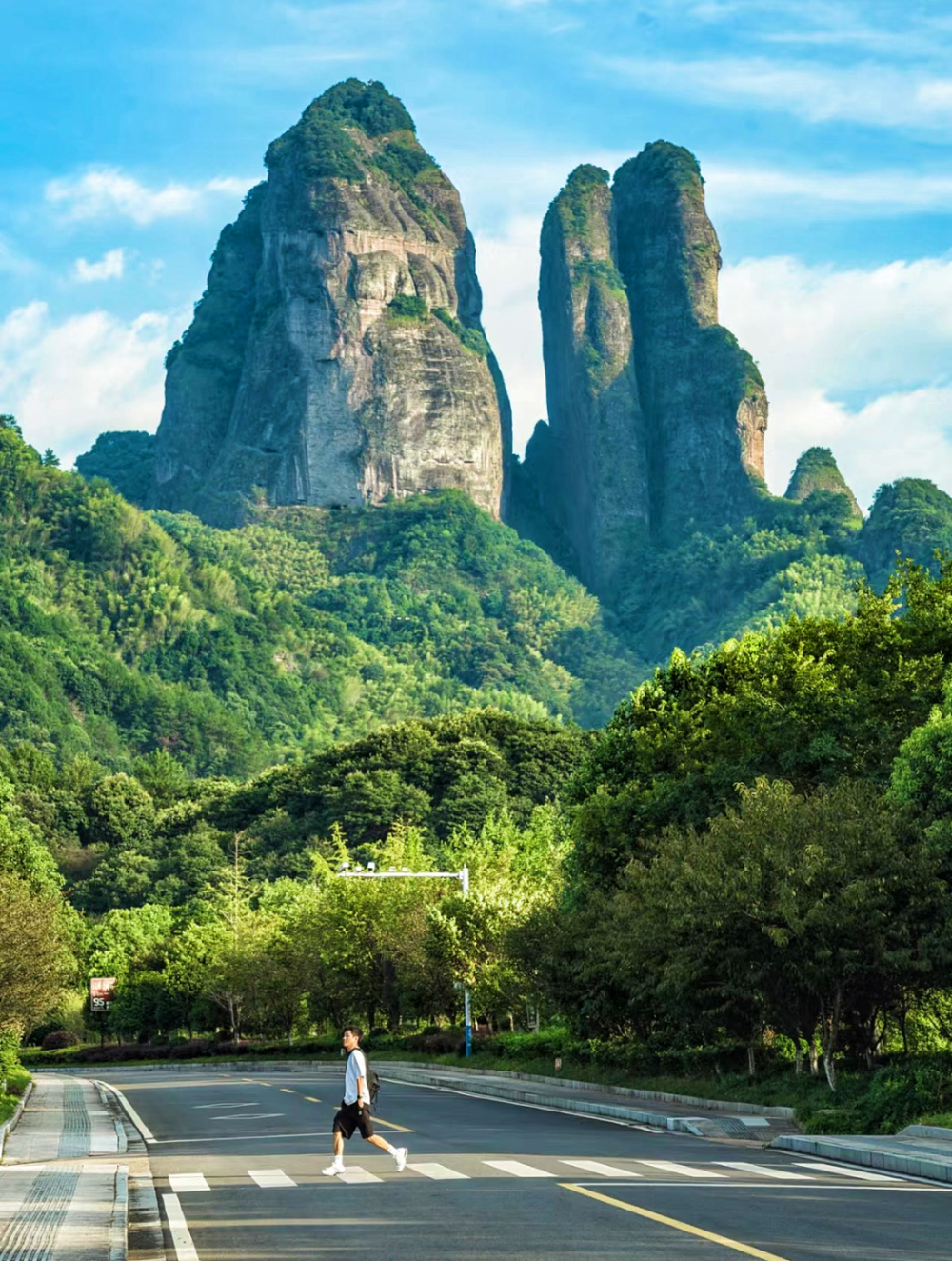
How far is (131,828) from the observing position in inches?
5910

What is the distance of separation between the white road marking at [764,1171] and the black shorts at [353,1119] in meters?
3.93

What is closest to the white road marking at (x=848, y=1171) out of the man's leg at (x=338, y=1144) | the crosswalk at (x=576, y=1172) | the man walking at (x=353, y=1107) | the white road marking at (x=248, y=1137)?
the crosswalk at (x=576, y=1172)

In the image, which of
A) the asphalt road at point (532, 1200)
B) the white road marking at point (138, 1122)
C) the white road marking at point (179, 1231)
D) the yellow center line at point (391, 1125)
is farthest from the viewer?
the white road marking at point (138, 1122)

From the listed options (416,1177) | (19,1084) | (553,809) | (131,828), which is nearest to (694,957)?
(416,1177)

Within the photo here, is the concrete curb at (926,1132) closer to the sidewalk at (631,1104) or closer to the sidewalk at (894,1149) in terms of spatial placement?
the sidewalk at (894,1149)

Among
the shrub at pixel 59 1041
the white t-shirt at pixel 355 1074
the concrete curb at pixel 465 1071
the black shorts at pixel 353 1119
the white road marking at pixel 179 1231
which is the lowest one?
the shrub at pixel 59 1041

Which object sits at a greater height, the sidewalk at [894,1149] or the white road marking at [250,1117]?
the sidewalk at [894,1149]

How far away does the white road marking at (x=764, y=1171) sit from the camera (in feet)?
57.5

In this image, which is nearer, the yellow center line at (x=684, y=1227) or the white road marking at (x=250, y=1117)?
the yellow center line at (x=684, y=1227)

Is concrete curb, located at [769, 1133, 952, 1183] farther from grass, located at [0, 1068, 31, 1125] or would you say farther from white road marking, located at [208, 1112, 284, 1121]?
grass, located at [0, 1068, 31, 1125]

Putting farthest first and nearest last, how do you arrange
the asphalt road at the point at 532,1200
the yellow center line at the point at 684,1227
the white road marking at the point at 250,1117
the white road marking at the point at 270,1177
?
the white road marking at the point at 250,1117
the white road marking at the point at 270,1177
the asphalt road at the point at 532,1200
the yellow center line at the point at 684,1227

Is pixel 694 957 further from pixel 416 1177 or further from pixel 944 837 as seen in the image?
pixel 416 1177

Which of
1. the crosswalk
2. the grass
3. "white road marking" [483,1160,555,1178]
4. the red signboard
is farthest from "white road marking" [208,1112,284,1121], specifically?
the red signboard

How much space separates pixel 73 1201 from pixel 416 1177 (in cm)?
375
